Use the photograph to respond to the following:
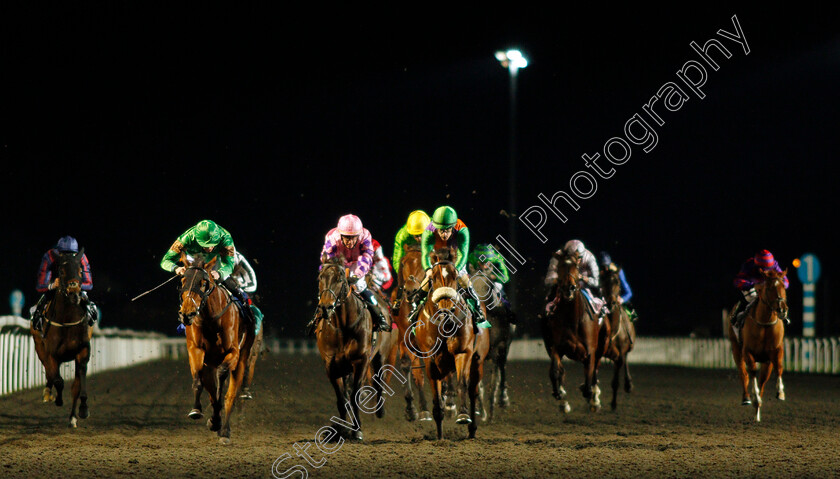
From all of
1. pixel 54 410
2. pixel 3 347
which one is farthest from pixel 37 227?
pixel 54 410

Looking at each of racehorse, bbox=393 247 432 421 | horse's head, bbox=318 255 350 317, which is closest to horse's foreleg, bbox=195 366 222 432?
horse's head, bbox=318 255 350 317

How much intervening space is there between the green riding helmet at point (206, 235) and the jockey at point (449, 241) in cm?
233

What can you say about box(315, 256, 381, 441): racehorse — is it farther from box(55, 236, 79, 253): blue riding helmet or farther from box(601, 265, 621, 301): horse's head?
box(601, 265, 621, 301): horse's head

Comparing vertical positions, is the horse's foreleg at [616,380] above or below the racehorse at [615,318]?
below

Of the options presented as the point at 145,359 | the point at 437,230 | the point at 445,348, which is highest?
the point at 437,230

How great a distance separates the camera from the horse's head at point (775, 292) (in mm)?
12414

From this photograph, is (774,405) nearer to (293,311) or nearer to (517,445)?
(517,445)

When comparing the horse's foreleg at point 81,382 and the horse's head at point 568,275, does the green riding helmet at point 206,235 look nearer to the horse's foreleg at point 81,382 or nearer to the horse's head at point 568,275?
the horse's foreleg at point 81,382

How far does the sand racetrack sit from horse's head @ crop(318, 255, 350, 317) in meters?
1.45

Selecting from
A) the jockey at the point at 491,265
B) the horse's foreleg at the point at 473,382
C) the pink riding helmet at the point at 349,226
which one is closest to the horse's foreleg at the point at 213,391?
the pink riding helmet at the point at 349,226

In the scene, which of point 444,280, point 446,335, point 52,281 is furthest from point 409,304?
point 52,281

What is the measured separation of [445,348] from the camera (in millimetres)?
10289

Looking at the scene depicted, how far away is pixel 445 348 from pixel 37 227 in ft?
153

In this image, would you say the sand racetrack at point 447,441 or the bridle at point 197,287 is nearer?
the sand racetrack at point 447,441
